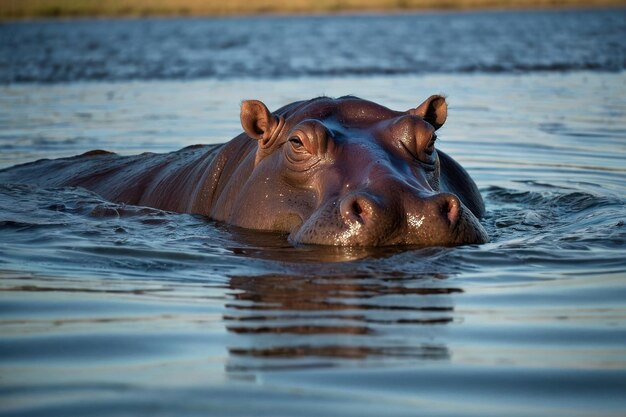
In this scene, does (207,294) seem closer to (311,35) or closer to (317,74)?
(317,74)

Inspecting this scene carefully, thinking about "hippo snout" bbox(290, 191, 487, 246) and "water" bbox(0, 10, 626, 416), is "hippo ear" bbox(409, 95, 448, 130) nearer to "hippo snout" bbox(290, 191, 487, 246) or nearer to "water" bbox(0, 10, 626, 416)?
"water" bbox(0, 10, 626, 416)

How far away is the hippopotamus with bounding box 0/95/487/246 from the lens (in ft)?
18.6

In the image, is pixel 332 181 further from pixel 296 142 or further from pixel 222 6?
pixel 222 6

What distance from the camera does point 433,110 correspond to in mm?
7023

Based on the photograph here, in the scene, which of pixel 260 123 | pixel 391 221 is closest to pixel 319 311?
pixel 391 221

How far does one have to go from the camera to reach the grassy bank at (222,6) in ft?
199

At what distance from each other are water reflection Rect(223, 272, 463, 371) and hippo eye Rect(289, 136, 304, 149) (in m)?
1.10

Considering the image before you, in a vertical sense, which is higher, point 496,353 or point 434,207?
point 434,207

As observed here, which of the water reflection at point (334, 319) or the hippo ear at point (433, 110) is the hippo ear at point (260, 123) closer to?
the hippo ear at point (433, 110)

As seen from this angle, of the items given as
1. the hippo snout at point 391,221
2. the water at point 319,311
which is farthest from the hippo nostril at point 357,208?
the water at point 319,311

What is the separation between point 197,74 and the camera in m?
23.6

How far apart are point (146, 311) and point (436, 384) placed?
159 centimetres

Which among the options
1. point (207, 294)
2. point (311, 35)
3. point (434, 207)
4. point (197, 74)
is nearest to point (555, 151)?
point (434, 207)

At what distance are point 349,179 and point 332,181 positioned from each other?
12cm
